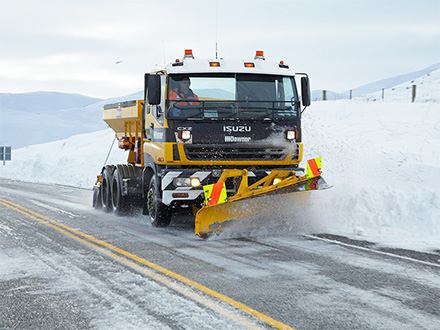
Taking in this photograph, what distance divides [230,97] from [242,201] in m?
1.97

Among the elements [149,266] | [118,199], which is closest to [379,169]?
[118,199]

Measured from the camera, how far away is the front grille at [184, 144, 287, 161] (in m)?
9.76

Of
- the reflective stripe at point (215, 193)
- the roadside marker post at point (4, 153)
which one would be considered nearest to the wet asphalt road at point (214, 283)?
the reflective stripe at point (215, 193)

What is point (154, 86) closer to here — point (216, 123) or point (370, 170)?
point (216, 123)

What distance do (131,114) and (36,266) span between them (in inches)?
239

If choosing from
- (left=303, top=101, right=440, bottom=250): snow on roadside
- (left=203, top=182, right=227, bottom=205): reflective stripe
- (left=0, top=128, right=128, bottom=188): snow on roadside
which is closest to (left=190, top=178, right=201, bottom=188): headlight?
(left=203, top=182, right=227, bottom=205): reflective stripe

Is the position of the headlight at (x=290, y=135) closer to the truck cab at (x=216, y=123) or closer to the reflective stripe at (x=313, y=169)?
the truck cab at (x=216, y=123)

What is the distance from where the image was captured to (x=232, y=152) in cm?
985

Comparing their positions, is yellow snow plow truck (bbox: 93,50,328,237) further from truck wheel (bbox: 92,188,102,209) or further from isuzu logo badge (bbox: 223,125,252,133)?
truck wheel (bbox: 92,188,102,209)

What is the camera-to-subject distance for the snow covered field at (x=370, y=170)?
997cm

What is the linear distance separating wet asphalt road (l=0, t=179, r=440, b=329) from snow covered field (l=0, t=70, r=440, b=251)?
139 cm

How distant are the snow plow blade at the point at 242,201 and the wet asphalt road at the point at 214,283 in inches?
10.5

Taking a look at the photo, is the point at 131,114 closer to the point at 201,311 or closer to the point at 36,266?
the point at 36,266

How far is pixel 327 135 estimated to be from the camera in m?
25.2
